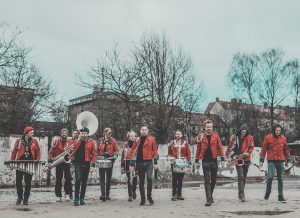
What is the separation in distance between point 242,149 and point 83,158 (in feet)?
13.7

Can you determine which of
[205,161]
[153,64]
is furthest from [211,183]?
[153,64]

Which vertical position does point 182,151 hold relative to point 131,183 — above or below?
above

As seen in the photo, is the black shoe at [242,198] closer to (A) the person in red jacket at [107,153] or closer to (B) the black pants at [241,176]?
(B) the black pants at [241,176]

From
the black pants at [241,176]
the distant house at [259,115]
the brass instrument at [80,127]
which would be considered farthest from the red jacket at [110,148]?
the distant house at [259,115]

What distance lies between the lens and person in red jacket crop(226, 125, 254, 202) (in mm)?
11688

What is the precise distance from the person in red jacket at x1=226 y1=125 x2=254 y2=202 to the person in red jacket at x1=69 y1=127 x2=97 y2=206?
3.72 meters

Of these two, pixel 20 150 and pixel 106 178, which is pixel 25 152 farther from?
pixel 106 178

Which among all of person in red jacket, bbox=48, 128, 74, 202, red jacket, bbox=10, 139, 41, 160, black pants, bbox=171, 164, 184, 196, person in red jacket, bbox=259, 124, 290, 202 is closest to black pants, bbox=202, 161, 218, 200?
black pants, bbox=171, 164, 184, 196

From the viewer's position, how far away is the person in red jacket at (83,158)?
11133 mm

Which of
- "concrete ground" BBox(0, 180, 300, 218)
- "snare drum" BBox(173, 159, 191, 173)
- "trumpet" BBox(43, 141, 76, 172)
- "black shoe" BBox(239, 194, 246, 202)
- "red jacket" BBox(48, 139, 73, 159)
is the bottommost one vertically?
"concrete ground" BBox(0, 180, 300, 218)

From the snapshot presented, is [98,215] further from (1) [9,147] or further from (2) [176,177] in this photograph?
(1) [9,147]

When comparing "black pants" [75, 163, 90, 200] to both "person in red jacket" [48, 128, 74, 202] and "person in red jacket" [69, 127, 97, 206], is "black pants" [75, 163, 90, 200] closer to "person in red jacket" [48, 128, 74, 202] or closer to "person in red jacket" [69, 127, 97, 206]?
"person in red jacket" [69, 127, 97, 206]

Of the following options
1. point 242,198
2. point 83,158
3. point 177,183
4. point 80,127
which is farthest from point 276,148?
point 80,127

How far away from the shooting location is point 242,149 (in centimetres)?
1189
